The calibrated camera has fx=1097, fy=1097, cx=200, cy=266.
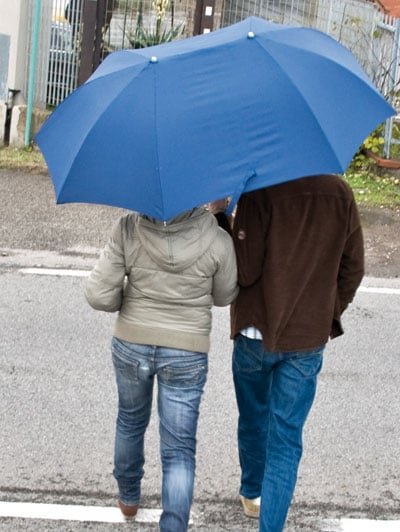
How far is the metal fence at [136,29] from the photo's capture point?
11055mm

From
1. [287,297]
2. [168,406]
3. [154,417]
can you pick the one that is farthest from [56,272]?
[287,297]

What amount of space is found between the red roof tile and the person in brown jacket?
23.1 ft

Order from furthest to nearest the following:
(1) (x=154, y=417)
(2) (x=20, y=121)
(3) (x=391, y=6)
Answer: (2) (x=20, y=121) < (3) (x=391, y=6) < (1) (x=154, y=417)

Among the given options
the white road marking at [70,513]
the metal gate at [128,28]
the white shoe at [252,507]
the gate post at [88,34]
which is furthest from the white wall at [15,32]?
the white shoe at [252,507]

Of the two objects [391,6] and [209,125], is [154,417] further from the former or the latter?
[391,6]

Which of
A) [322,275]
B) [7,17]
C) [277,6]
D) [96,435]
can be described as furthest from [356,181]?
[322,275]

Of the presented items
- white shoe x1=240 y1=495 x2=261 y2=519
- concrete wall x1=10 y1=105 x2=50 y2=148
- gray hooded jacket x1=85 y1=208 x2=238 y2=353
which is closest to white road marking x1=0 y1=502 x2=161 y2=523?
white shoe x1=240 y1=495 x2=261 y2=519

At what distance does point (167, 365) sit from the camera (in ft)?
12.2

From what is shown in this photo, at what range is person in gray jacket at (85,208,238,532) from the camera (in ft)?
12.0

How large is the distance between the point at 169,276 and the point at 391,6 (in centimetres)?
763

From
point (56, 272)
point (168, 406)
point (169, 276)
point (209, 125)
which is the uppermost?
point (209, 125)

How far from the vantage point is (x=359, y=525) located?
4449mm

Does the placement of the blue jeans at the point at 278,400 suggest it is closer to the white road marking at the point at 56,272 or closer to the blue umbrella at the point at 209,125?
the blue umbrella at the point at 209,125

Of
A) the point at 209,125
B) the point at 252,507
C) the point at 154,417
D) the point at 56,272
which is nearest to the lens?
the point at 209,125
